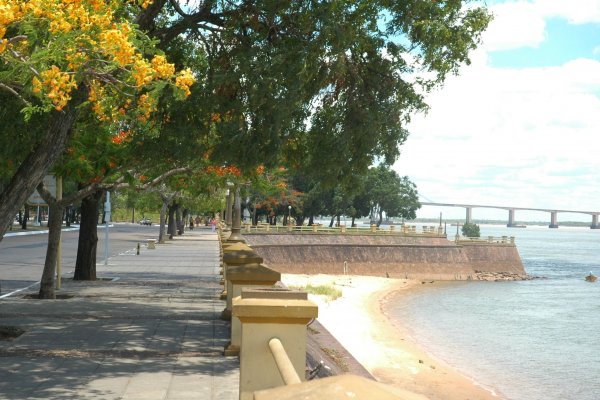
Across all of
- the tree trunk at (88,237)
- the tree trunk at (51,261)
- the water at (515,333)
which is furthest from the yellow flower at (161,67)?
the water at (515,333)

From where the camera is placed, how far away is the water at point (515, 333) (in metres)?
27.0

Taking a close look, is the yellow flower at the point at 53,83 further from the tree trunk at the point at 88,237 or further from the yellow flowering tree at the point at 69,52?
the tree trunk at the point at 88,237

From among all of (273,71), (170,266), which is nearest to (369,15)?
(273,71)

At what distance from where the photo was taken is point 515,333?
39.5 metres

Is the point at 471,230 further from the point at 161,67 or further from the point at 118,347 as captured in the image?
the point at 161,67

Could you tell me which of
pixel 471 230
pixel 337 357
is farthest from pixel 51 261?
pixel 471 230

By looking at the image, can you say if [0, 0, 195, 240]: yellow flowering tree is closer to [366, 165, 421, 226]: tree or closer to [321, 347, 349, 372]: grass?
[321, 347, 349, 372]: grass

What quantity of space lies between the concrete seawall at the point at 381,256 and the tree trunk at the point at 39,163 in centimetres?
4555

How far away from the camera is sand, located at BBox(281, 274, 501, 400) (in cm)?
2244

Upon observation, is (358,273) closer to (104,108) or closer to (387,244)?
(387,244)

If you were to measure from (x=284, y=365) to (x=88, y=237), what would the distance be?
18.7 m

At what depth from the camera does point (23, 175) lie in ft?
33.1

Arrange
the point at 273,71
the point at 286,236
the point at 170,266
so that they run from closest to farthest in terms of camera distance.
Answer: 1. the point at 273,71
2. the point at 170,266
3. the point at 286,236

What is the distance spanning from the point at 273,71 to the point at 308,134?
3.23 meters
